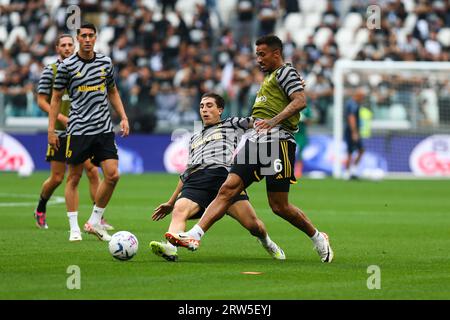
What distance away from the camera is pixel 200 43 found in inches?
1298

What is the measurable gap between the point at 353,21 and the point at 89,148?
22000 millimetres

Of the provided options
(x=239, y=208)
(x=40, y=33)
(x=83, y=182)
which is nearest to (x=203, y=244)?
(x=239, y=208)

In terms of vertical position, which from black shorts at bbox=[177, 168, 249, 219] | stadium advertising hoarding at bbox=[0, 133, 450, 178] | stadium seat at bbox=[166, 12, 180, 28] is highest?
stadium seat at bbox=[166, 12, 180, 28]

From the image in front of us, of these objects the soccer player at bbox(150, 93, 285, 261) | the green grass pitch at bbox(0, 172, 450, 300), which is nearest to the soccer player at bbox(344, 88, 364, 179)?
the green grass pitch at bbox(0, 172, 450, 300)

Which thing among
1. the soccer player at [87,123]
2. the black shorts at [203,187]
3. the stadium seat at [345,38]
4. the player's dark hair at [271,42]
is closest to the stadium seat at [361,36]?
the stadium seat at [345,38]

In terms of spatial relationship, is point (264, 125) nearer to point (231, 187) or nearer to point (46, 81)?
point (231, 187)

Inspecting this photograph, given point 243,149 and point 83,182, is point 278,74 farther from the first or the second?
point 83,182

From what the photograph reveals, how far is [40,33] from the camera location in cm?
3341

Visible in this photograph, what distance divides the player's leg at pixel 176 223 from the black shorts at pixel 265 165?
69 cm

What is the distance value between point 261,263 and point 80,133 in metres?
3.38

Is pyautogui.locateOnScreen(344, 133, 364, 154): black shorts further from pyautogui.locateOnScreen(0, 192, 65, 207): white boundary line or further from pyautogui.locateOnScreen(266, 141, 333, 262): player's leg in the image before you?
pyautogui.locateOnScreen(266, 141, 333, 262): player's leg

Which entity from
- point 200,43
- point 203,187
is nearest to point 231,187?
point 203,187

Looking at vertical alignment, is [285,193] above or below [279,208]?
above

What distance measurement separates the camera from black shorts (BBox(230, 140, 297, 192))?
10281mm
